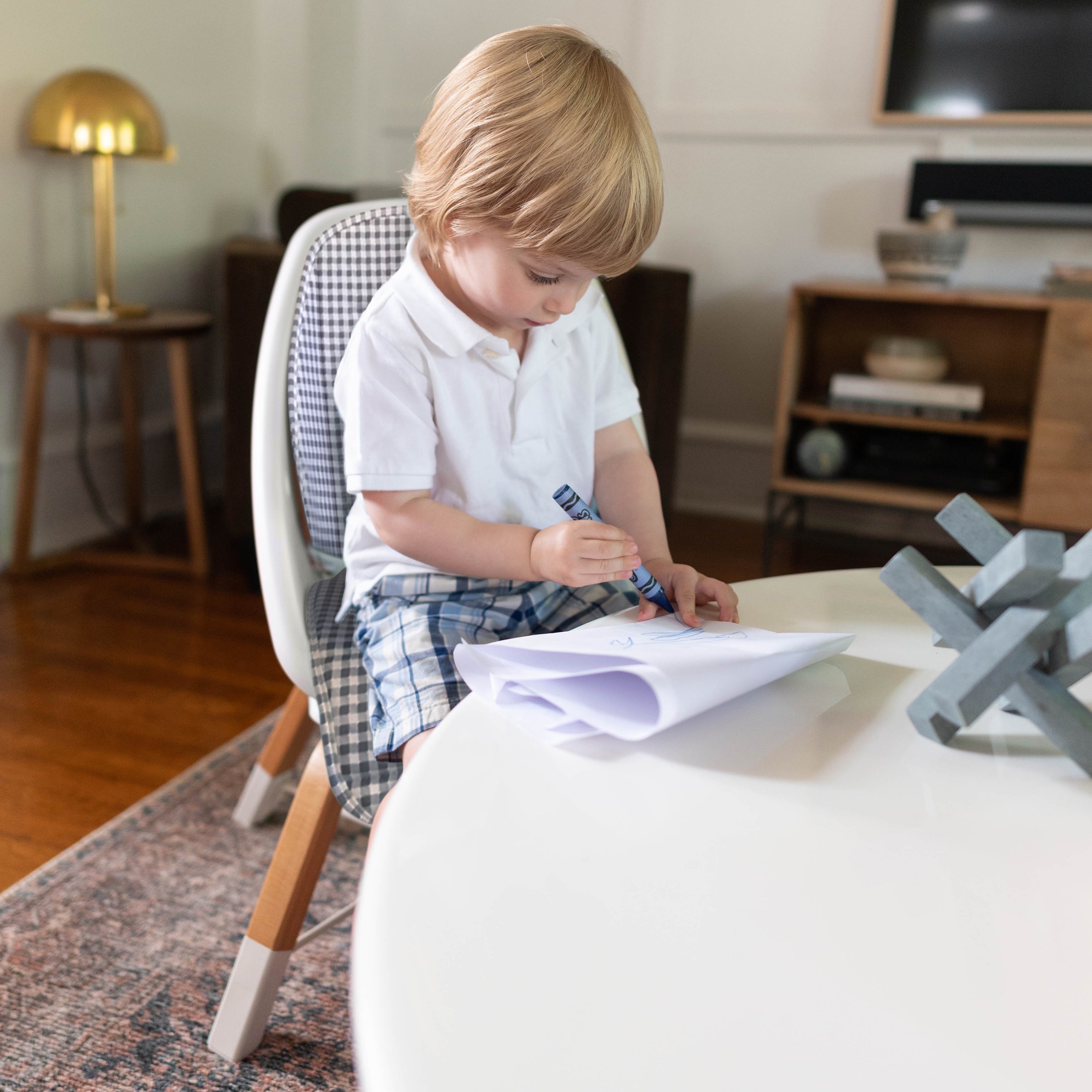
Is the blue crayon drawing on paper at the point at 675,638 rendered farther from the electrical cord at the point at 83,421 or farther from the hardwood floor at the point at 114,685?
the electrical cord at the point at 83,421

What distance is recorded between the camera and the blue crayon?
0.59 meters

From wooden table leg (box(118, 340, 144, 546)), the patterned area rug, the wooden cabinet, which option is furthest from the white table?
wooden table leg (box(118, 340, 144, 546))

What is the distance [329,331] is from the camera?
34.7 inches

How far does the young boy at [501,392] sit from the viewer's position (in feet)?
2.28

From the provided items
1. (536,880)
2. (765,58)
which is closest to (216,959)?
(536,880)

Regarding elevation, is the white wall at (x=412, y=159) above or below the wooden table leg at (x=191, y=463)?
above

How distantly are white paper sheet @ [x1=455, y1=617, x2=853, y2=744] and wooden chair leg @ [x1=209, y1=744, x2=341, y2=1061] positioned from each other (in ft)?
1.38

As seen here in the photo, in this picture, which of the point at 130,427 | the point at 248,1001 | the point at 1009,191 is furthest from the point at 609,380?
the point at 1009,191

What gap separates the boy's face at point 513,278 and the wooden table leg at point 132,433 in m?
1.76

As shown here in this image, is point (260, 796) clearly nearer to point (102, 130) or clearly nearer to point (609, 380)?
point (609, 380)

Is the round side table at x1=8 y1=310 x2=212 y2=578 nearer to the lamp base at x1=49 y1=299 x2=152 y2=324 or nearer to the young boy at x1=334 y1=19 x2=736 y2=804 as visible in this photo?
the lamp base at x1=49 y1=299 x2=152 y2=324

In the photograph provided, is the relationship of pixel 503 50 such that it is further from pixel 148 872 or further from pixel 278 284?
pixel 148 872

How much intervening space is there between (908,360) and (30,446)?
74.6 inches

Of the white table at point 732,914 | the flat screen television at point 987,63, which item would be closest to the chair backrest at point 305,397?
the white table at point 732,914
